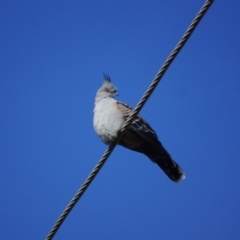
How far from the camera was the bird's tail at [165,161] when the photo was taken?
7086 mm

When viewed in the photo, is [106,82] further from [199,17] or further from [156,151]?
[199,17]

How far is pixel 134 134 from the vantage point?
704 cm

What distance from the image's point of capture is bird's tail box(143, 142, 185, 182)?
709cm

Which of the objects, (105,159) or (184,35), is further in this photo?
(105,159)

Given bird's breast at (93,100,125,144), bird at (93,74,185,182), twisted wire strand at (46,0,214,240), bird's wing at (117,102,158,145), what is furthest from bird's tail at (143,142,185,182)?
twisted wire strand at (46,0,214,240)

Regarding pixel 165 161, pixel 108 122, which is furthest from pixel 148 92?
pixel 165 161

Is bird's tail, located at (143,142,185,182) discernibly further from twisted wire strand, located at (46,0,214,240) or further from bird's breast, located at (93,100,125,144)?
twisted wire strand, located at (46,0,214,240)

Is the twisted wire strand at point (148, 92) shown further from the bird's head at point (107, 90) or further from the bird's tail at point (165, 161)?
the bird's head at point (107, 90)

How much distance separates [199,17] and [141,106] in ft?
3.41

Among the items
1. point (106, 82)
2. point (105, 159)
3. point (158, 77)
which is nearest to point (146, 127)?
point (106, 82)

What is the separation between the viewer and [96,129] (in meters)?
7.09

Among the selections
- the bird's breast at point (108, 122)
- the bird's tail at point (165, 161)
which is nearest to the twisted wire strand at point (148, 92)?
the bird's breast at point (108, 122)

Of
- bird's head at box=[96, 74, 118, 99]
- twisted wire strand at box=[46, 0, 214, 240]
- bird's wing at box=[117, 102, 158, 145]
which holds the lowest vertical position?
twisted wire strand at box=[46, 0, 214, 240]

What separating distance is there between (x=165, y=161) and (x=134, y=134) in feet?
2.11
